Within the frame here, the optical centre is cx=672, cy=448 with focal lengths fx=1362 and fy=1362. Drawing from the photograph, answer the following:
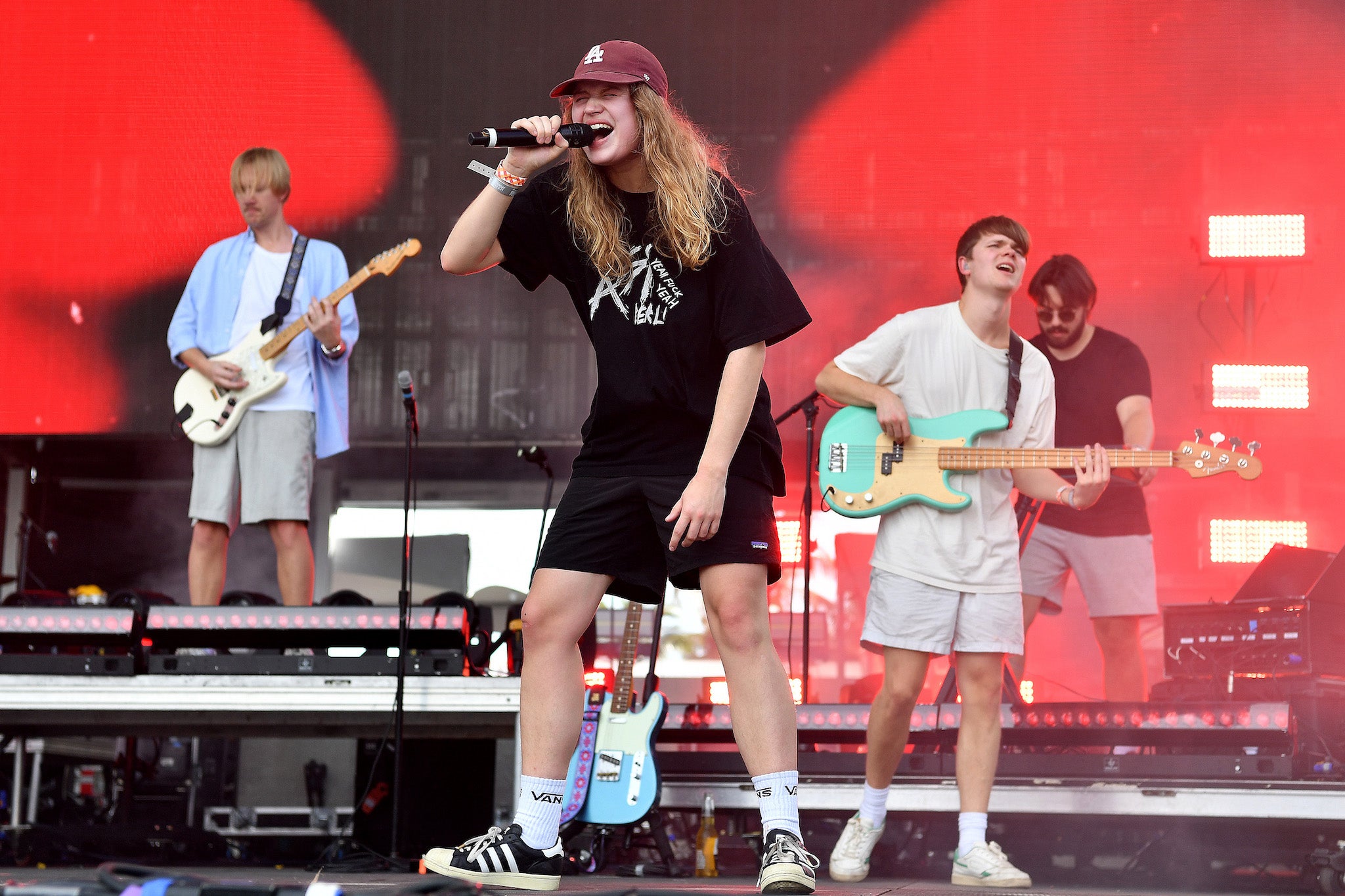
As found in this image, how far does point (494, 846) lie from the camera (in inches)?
99.0

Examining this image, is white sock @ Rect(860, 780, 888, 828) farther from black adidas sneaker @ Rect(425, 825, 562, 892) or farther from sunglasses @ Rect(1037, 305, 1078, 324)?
sunglasses @ Rect(1037, 305, 1078, 324)

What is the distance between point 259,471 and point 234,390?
0.31m

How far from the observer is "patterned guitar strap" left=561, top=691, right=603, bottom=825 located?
4191 mm

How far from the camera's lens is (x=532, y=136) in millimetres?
2570

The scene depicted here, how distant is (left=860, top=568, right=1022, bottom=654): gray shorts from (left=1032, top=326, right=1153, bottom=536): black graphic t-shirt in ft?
4.98

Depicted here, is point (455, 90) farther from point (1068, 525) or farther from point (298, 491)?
point (1068, 525)

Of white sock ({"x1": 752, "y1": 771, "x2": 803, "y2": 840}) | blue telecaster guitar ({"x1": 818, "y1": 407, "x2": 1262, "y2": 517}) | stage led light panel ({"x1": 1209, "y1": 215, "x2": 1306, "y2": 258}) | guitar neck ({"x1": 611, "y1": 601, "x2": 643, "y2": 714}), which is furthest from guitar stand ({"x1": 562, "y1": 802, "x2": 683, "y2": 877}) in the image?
stage led light panel ({"x1": 1209, "y1": 215, "x2": 1306, "y2": 258})

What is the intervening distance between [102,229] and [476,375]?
1855 millimetres

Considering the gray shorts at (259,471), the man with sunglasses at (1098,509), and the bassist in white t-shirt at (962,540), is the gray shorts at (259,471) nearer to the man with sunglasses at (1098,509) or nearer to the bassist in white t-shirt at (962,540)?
the bassist in white t-shirt at (962,540)

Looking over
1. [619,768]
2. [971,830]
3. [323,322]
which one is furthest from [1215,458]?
[323,322]

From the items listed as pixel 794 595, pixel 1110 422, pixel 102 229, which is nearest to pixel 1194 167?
pixel 1110 422

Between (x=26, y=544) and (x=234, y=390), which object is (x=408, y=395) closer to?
(x=234, y=390)

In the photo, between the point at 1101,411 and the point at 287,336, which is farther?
the point at 1101,411

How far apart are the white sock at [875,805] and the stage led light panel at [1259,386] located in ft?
10.1
